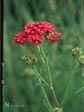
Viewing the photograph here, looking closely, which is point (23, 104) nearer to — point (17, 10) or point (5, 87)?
point (5, 87)

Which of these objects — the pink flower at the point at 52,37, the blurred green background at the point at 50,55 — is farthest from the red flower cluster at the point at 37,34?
the blurred green background at the point at 50,55

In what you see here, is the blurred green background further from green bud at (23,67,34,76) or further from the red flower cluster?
the red flower cluster

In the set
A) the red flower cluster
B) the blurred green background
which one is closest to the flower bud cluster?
the red flower cluster

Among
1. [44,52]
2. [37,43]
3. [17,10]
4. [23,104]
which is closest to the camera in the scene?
[37,43]

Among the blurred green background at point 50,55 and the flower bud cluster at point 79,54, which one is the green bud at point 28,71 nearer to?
the blurred green background at point 50,55

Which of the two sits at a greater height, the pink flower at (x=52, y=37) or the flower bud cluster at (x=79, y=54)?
the pink flower at (x=52, y=37)

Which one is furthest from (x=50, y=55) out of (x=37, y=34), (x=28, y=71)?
(x=37, y=34)

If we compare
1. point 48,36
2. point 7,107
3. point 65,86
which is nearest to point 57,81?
point 65,86

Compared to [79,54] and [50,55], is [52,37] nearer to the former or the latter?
[79,54]
